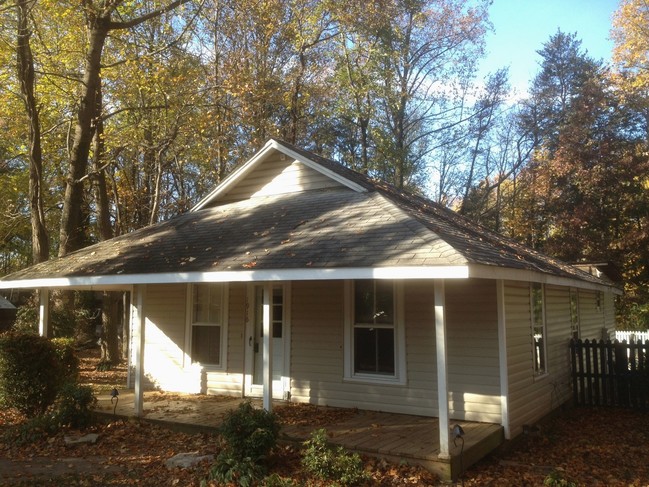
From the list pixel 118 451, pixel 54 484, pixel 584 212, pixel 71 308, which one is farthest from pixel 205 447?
pixel 584 212

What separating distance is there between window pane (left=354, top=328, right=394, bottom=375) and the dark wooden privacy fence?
4.82 m

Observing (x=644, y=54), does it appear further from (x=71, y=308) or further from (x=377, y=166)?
(x=71, y=308)

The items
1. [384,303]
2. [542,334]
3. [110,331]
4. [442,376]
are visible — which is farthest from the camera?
[110,331]

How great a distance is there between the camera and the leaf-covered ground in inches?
244

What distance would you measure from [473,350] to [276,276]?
332 centimetres

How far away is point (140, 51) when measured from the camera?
759 inches

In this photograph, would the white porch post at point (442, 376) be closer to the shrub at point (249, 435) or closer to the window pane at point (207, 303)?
the shrub at point (249, 435)

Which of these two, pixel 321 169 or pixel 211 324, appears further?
pixel 321 169

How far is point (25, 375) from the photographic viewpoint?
9.25 m

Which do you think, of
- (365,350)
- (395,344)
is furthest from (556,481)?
(365,350)

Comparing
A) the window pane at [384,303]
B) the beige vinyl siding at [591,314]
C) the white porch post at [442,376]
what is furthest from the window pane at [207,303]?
the beige vinyl siding at [591,314]

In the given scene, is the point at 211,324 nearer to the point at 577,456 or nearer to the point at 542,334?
the point at 542,334

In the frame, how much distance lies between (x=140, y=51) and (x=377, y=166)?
12.4 meters

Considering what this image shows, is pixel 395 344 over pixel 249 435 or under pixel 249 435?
over
